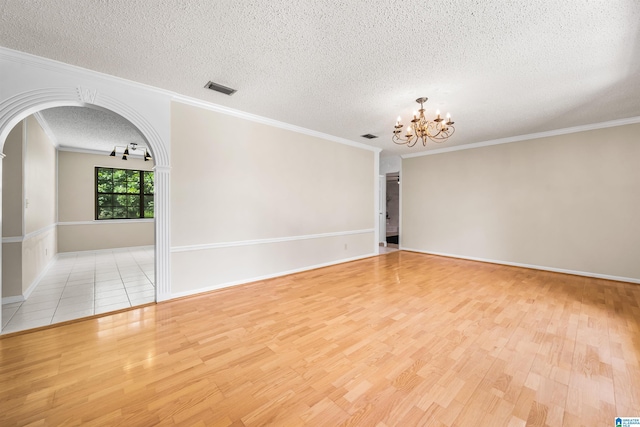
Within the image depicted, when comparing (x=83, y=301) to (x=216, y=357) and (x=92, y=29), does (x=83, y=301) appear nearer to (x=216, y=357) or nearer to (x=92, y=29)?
(x=216, y=357)

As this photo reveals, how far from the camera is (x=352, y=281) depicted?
4328 mm

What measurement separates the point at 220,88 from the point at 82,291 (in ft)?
11.9

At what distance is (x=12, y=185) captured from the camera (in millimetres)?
3357

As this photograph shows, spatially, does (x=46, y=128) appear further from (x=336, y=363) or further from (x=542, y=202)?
(x=542, y=202)

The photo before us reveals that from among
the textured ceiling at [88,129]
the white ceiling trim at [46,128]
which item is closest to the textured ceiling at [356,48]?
the textured ceiling at [88,129]

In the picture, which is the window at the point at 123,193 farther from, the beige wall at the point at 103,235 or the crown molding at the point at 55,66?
the crown molding at the point at 55,66

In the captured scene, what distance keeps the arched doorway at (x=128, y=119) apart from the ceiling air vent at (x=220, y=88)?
2.46 feet

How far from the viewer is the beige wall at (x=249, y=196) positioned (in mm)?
3531

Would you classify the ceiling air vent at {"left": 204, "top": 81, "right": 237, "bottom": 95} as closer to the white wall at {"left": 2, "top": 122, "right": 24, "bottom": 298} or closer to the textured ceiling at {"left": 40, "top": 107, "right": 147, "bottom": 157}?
the textured ceiling at {"left": 40, "top": 107, "right": 147, "bottom": 157}

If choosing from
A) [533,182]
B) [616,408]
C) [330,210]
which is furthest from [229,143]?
[533,182]

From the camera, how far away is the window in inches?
277

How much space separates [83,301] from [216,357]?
8.54 feet

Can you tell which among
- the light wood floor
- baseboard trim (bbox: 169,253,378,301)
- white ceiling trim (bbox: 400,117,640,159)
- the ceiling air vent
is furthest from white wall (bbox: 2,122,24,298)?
white ceiling trim (bbox: 400,117,640,159)

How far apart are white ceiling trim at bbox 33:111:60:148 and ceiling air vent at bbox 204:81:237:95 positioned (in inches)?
138
